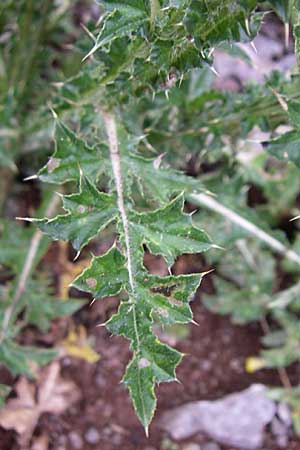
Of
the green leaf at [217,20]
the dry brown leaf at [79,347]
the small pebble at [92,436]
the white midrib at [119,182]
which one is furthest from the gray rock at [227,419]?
the green leaf at [217,20]

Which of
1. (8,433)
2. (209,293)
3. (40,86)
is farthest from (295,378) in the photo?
(40,86)

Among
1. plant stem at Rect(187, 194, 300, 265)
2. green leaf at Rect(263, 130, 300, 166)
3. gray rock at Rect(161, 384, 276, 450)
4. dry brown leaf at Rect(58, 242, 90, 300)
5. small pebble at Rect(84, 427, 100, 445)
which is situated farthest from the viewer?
dry brown leaf at Rect(58, 242, 90, 300)

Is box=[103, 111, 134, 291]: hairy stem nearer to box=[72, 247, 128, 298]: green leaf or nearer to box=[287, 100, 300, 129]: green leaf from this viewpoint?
box=[72, 247, 128, 298]: green leaf

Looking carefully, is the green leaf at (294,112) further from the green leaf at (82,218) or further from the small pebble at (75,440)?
the small pebble at (75,440)

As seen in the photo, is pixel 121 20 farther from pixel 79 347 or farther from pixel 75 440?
pixel 75 440

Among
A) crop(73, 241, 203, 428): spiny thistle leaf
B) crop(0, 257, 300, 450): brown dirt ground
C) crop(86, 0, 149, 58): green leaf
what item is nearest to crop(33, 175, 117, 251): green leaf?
crop(73, 241, 203, 428): spiny thistle leaf

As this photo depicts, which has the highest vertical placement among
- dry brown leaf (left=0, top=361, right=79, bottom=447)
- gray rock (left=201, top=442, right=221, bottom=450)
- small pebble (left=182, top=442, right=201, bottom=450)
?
dry brown leaf (left=0, top=361, right=79, bottom=447)

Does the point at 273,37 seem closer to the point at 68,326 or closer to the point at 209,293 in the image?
the point at 209,293
